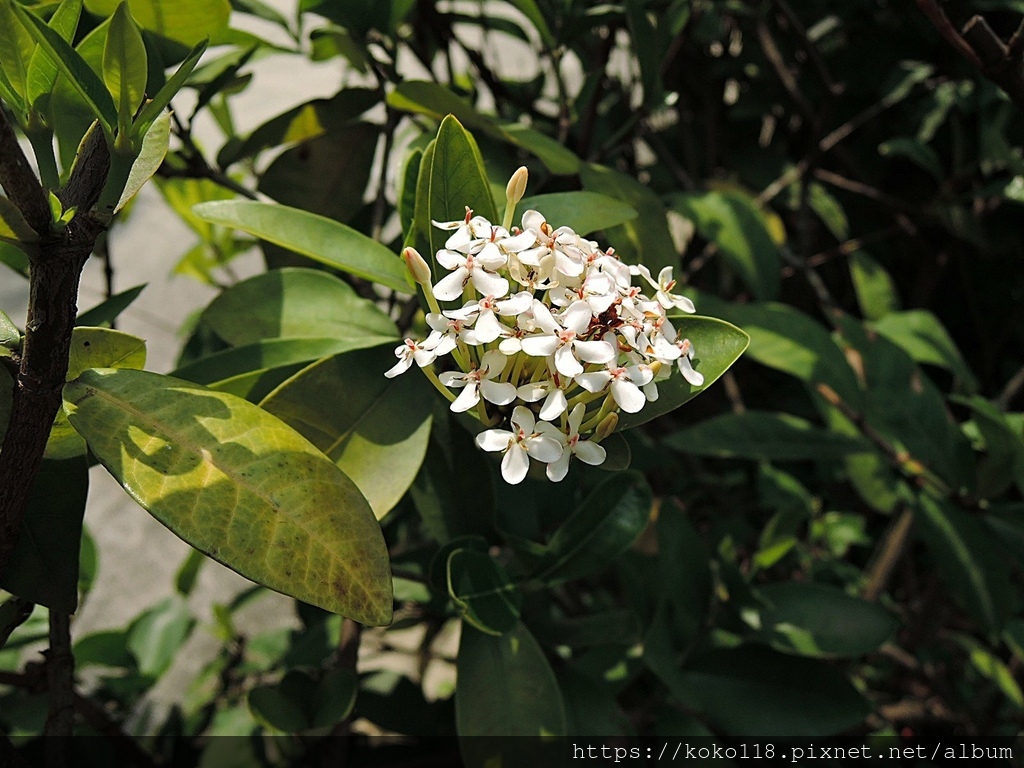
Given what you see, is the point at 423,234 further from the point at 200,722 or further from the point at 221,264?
the point at 200,722

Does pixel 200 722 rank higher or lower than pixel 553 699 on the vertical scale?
lower

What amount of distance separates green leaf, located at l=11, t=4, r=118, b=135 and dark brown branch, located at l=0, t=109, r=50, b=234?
0.05 meters

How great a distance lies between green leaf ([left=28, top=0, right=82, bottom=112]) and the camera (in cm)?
55

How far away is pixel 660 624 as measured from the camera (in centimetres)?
86

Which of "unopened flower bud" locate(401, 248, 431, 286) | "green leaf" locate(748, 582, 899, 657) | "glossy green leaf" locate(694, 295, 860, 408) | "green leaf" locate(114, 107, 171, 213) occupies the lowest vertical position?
"green leaf" locate(748, 582, 899, 657)

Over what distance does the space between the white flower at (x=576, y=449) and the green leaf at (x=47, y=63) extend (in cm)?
39

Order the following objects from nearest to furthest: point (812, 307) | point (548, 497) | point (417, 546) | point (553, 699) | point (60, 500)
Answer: point (60, 500)
point (553, 699)
point (548, 497)
point (417, 546)
point (812, 307)

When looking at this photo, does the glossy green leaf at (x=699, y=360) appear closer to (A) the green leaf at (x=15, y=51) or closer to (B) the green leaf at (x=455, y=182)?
(B) the green leaf at (x=455, y=182)

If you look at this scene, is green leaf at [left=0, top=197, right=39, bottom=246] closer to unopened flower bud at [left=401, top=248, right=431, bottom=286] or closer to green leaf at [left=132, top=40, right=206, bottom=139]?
green leaf at [left=132, top=40, right=206, bottom=139]

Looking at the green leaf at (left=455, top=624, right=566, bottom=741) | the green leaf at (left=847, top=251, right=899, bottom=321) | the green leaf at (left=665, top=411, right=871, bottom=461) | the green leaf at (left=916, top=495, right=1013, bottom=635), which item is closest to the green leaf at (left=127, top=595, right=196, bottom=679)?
the green leaf at (left=455, top=624, right=566, bottom=741)

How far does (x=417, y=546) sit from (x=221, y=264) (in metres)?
0.53

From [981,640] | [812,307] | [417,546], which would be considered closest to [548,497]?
[417,546]

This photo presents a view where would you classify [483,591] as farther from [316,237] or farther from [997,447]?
[997,447]

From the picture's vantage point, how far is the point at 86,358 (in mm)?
573
